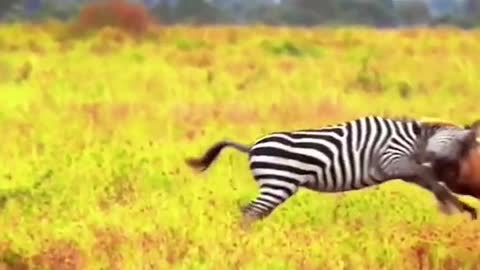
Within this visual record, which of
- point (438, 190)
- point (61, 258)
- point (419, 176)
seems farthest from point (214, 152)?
point (61, 258)

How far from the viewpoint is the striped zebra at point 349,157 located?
6.26 meters

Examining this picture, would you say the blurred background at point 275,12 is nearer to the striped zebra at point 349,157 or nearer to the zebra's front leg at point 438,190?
the striped zebra at point 349,157

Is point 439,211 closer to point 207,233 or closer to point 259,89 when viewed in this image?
point 207,233

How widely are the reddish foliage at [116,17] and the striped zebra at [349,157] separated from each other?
8.55 meters

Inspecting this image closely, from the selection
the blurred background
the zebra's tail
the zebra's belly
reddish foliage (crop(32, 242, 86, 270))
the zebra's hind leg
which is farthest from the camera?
the blurred background

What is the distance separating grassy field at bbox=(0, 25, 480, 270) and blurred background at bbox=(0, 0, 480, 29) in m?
0.26

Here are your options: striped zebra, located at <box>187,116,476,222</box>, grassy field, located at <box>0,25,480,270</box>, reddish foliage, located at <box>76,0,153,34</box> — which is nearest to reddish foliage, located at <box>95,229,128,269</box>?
grassy field, located at <box>0,25,480,270</box>

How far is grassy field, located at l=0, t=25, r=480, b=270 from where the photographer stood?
18.0 ft

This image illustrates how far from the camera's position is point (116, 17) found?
15.3 m

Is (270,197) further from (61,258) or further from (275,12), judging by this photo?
(275,12)

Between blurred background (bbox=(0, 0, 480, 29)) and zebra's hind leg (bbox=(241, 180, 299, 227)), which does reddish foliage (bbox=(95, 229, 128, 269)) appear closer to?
zebra's hind leg (bbox=(241, 180, 299, 227))

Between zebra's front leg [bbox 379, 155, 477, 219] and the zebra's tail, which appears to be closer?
zebra's front leg [bbox 379, 155, 477, 219]

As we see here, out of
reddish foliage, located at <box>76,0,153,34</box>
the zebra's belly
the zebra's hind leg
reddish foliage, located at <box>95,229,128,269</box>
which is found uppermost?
reddish foliage, located at <box>76,0,153,34</box>

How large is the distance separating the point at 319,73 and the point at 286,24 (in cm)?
365
